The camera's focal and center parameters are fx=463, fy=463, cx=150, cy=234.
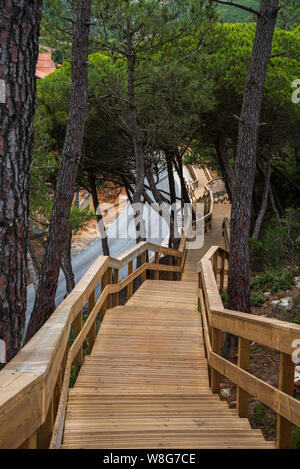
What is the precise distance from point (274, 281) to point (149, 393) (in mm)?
6573

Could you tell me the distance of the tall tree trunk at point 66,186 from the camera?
6.73 m

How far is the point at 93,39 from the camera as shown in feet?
34.8

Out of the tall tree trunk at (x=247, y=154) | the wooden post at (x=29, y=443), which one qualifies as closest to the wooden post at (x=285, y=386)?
the wooden post at (x=29, y=443)

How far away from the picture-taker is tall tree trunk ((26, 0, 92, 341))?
6.73 meters

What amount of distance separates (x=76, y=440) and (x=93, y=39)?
32.2ft

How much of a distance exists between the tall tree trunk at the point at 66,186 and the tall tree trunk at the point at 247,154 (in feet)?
8.44

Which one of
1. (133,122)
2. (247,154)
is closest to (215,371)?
(247,154)

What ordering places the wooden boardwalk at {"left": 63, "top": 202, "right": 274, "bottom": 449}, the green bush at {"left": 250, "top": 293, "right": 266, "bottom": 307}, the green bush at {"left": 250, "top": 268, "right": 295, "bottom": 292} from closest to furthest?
the wooden boardwalk at {"left": 63, "top": 202, "right": 274, "bottom": 449}, the green bush at {"left": 250, "top": 293, "right": 266, "bottom": 307}, the green bush at {"left": 250, "top": 268, "right": 295, "bottom": 292}

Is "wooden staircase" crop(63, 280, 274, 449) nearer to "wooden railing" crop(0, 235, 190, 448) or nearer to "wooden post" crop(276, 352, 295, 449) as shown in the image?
"wooden post" crop(276, 352, 295, 449)

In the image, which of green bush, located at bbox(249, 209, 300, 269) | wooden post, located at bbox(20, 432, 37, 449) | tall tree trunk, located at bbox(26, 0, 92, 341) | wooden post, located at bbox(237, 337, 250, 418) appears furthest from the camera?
green bush, located at bbox(249, 209, 300, 269)

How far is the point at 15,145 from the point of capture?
255cm

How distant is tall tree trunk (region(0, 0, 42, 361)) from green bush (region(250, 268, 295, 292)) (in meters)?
7.49

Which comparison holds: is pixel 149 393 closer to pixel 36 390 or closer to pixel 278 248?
pixel 36 390

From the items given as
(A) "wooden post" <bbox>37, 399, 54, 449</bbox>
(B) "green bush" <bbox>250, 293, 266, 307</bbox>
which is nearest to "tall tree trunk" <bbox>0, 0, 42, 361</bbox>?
(A) "wooden post" <bbox>37, 399, 54, 449</bbox>
